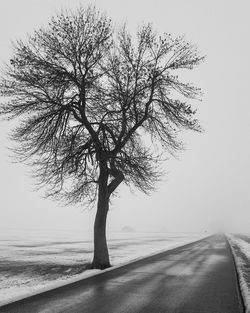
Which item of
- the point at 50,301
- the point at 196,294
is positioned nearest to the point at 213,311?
the point at 196,294

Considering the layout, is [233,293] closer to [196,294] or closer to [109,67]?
[196,294]

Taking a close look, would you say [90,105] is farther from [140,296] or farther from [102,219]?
[140,296]

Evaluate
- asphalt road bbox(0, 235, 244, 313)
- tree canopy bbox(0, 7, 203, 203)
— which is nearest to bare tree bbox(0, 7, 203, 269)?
tree canopy bbox(0, 7, 203, 203)

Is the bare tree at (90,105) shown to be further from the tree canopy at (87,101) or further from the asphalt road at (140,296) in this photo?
the asphalt road at (140,296)

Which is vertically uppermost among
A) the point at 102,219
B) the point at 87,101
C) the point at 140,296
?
the point at 87,101

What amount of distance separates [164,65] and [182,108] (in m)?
2.49

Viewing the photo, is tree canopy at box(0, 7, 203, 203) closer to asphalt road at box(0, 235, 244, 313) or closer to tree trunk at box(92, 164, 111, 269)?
tree trunk at box(92, 164, 111, 269)

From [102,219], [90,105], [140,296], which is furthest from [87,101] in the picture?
[140,296]

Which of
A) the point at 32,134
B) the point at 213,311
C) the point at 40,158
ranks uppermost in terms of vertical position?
the point at 32,134

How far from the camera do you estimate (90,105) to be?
18.0 metres

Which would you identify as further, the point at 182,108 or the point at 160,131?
the point at 160,131

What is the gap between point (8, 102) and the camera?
15.1 m

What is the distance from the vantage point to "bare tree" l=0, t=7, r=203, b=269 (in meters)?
15.4

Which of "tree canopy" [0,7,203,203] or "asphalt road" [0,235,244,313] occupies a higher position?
"tree canopy" [0,7,203,203]
